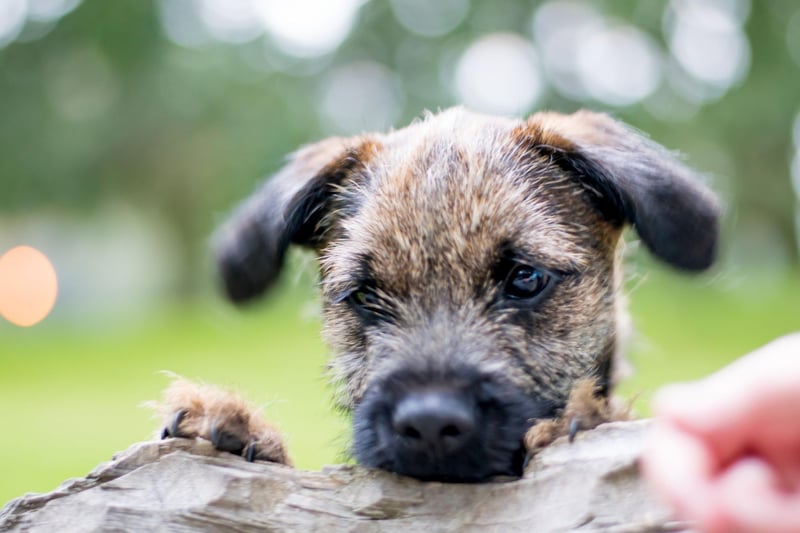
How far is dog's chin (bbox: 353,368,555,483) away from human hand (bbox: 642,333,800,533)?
2.49 feet

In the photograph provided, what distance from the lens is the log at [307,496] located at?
1873 mm

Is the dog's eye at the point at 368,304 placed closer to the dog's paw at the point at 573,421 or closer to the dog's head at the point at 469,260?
the dog's head at the point at 469,260

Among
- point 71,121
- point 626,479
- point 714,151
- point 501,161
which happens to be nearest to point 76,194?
point 71,121

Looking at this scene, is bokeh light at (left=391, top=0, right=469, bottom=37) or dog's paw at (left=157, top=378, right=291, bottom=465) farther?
bokeh light at (left=391, top=0, right=469, bottom=37)

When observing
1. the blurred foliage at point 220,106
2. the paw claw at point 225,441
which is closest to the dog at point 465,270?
the paw claw at point 225,441

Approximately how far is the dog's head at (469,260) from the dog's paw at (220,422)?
10.1 inches

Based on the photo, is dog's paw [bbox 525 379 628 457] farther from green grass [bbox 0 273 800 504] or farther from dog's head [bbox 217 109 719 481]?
green grass [bbox 0 273 800 504]

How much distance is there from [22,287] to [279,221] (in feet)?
18.0

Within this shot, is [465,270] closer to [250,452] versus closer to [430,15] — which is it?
[250,452]

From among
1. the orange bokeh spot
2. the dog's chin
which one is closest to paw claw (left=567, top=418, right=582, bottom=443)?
the dog's chin

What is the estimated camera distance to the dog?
222 cm

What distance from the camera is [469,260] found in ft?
8.66

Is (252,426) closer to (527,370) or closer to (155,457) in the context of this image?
(155,457)

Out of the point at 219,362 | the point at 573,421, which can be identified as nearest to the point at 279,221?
the point at 573,421
